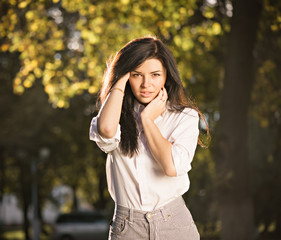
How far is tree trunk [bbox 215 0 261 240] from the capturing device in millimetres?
10180

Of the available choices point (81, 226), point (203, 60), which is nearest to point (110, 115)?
point (203, 60)

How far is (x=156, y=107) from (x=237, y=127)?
24.8ft

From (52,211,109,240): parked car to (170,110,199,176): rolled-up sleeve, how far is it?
18.5m

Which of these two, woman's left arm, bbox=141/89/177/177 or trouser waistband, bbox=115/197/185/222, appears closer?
woman's left arm, bbox=141/89/177/177

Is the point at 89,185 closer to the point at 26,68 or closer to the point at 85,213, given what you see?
the point at 85,213

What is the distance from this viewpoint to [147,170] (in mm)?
2902

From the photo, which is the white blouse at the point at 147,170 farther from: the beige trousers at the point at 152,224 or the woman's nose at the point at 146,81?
the woman's nose at the point at 146,81

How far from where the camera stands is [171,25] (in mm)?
11422

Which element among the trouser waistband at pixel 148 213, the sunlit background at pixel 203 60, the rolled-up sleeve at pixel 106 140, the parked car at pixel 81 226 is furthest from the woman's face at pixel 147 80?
the parked car at pixel 81 226

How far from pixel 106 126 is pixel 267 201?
525 inches

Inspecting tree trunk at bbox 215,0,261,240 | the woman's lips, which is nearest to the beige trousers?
the woman's lips

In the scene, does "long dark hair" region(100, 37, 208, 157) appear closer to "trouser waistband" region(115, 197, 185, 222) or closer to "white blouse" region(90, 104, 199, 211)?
"white blouse" region(90, 104, 199, 211)

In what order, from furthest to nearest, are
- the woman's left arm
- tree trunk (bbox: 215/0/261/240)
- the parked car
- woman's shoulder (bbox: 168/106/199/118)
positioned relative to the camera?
1. the parked car
2. tree trunk (bbox: 215/0/261/240)
3. woman's shoulder (bbox: 168/106/199/118)
4. the woman's left arm

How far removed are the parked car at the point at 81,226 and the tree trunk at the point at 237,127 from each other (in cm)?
1139
